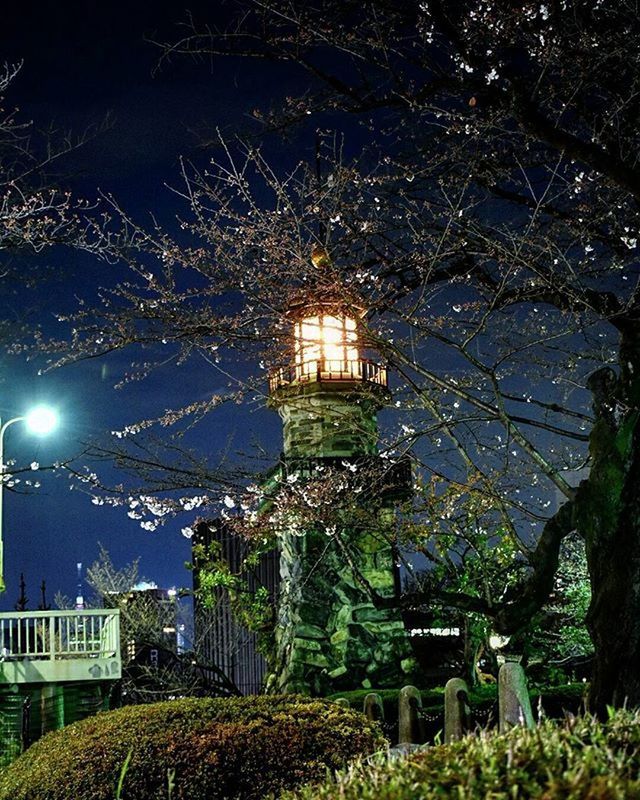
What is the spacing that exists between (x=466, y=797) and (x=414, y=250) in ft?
29.4

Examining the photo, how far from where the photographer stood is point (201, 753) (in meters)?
8.35

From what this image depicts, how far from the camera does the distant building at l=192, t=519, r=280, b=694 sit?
2677cm

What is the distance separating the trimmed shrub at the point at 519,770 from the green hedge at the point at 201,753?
392 centimetres

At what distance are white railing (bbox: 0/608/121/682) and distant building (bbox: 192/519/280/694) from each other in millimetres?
3472

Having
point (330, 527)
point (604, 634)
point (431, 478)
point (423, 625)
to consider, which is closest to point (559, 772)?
point (604, 634)

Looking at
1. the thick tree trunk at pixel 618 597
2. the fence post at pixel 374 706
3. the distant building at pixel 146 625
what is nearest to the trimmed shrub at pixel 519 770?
the thick tree trunk at pixel 618 597

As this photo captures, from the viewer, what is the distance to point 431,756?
163 inches

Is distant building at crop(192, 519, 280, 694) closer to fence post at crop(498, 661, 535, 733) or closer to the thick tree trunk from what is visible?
the thick tree trunk

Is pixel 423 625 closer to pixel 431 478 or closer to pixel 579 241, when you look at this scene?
pixel 431 478

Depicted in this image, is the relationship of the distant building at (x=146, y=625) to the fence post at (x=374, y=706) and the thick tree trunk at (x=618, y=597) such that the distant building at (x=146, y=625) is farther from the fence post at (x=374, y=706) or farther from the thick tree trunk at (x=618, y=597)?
the thick tree trunk at (x=618, y=597)

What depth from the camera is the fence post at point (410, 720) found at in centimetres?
1210

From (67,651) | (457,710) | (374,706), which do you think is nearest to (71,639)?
(67,651)

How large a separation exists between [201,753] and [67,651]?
15.4 metres

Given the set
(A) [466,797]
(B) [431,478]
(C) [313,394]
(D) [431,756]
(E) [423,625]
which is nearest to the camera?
(A) [466,797]
